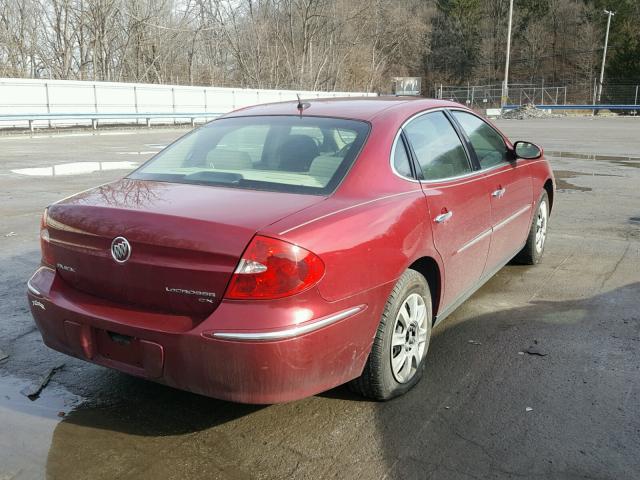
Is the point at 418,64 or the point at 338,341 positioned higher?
the point at 418,64

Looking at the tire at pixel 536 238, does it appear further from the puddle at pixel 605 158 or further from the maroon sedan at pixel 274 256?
the puddle at pixel 605 158

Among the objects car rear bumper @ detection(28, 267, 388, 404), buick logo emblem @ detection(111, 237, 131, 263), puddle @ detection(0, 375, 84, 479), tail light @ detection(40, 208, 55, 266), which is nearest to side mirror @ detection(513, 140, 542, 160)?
car rear bumper @ detection(28, 267, 388, 404)

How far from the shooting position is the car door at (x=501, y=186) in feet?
14.3

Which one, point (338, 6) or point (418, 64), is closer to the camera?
point (338, 6)

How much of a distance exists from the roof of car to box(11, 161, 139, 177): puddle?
8.74 meters

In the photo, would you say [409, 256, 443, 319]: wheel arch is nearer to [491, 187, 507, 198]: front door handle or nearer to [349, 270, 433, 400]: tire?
[349, 270, 433, 400]: tire

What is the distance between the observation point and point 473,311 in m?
4.52

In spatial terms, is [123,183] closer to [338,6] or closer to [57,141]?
[57,141]

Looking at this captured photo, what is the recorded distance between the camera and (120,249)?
8.91ft

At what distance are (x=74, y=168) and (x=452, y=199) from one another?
35.5 ft

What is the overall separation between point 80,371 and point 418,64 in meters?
77.0

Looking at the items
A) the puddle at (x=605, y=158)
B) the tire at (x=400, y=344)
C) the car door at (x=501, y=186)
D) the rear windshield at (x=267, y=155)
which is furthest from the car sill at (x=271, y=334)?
the puddle at (x=605, y=158)

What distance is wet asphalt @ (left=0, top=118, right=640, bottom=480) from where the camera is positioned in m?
2.65

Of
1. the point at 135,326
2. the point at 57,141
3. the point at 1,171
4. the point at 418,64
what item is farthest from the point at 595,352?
the point at 418,64
